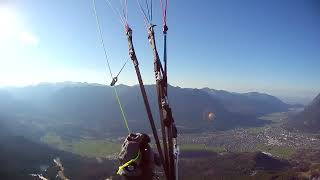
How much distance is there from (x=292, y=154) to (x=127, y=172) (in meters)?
208

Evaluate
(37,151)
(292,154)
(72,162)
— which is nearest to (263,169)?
(292,154)

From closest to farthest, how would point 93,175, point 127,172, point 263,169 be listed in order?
1. point 127,172
2. point 93,175
3. point 263,169

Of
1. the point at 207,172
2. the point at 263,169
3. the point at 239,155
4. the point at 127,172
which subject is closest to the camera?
the point at 127,172

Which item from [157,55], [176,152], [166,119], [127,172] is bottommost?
[127,172]

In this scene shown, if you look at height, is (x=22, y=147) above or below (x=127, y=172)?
below

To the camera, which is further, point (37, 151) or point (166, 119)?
point (37, 151)

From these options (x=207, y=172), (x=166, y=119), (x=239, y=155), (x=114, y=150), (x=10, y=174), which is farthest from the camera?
(x=114, y=150)

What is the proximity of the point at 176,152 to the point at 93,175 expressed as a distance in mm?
111995

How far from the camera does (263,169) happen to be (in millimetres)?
145500

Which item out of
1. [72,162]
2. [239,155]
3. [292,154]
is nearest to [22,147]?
[72,162]

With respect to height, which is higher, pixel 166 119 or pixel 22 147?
pixel 166 119

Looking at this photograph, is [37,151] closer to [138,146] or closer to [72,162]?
[72,162]

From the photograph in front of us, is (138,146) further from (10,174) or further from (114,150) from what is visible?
(114,150)

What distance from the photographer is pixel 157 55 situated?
5.75 metres
